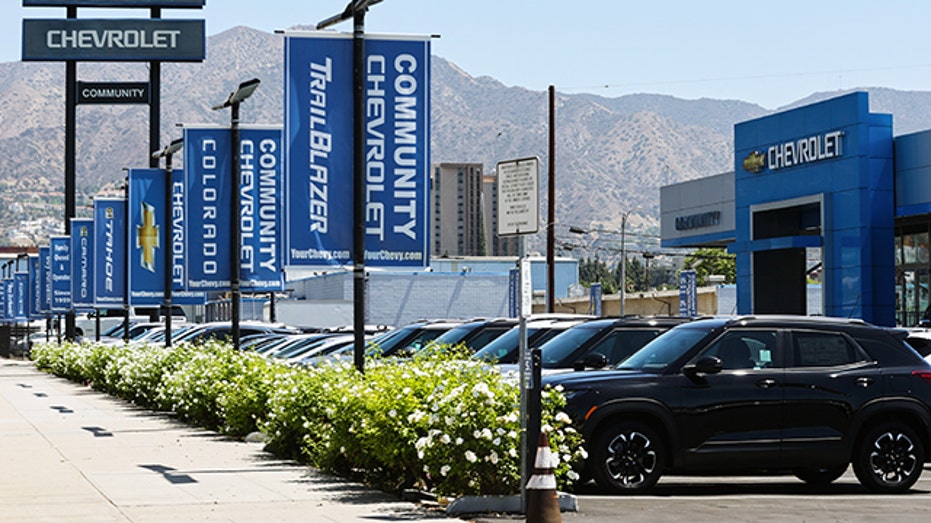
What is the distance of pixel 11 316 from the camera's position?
79.4 m

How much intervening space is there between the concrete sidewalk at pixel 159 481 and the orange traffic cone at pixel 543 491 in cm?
134

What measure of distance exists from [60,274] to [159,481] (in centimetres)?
4115

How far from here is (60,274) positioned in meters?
54.8

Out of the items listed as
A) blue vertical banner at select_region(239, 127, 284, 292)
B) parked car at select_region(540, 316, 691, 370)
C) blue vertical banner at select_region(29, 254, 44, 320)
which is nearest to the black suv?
parked car at select_region(540, 316, 691, 370)

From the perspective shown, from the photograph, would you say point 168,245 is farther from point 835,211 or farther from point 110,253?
point 835,211

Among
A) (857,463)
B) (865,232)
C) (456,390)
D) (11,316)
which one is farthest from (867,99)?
(11,316)

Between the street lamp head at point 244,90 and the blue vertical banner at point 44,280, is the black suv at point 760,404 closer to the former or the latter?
the street lamp head at point 244,90

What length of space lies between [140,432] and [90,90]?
3854 cm

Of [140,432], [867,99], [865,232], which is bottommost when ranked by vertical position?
[140,432]

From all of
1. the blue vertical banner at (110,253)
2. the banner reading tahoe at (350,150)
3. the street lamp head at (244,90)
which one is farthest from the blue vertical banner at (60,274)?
the banner reading tahoe at (350,150)

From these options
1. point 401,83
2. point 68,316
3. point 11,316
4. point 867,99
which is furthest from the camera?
point 11,316

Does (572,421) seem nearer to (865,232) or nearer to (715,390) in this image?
(715,390)

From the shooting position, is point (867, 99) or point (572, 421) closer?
point (572, 421)

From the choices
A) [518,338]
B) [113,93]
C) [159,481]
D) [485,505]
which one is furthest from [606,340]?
[113,93]
